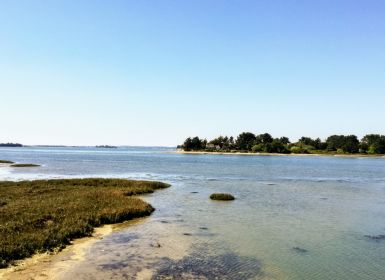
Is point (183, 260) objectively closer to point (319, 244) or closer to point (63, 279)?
point (63, 279)

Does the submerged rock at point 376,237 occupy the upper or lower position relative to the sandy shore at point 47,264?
lower

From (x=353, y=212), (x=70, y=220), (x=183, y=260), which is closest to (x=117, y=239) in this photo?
(x=70, y=220)

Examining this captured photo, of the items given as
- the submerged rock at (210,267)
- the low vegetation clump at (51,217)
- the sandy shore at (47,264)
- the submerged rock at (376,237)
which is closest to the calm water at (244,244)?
the submerged rock at (210,267)

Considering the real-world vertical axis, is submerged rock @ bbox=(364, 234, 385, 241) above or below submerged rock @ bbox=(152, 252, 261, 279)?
above

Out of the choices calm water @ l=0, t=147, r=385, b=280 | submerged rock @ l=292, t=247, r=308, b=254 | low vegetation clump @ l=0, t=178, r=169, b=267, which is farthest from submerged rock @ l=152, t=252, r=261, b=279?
low vegetation clump @ l=0, t=178, r=169, b=267

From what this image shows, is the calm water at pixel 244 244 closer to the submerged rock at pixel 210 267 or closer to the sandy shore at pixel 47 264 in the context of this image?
the submerged rock at pixel 210 267

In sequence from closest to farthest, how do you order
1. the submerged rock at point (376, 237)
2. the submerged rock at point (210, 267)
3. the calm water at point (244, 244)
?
the submerged rock at point (210, 267) → the calm water at point (244, 244) → the submerged rock at point (376, 237)

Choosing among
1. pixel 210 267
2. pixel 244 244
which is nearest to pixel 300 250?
pixel 244 244

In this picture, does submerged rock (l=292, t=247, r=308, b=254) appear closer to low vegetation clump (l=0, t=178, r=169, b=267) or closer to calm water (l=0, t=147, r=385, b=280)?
calm water (l=0, t=147, r=385, b=280)

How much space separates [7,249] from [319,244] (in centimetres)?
1848

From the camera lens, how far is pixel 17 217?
2666 cm

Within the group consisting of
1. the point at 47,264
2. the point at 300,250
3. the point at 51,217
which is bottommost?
the point at 300,250

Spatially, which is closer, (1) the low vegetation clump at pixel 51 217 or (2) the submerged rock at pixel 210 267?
(2) the submerged rock at pixel 210 267

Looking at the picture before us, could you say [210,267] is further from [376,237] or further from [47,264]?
[376,237]
